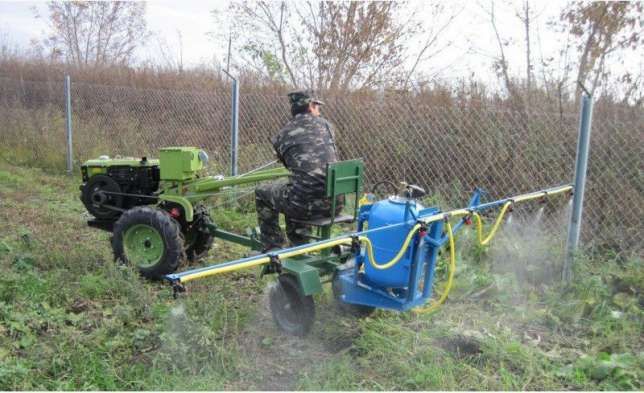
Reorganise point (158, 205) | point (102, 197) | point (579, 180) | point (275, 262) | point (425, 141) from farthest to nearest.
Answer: point (425, 141) < point (102, 197) < point (158, 205) < point (579, 180) < point (275, 262)

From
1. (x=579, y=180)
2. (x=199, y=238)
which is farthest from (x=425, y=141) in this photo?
(x=199, y=238)

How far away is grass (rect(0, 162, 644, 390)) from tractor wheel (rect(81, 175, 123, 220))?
42 cm

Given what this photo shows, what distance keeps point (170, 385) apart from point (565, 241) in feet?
11.5

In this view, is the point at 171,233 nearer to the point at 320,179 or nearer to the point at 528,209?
the point at 320,179

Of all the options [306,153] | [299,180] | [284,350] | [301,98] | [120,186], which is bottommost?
[284,350]

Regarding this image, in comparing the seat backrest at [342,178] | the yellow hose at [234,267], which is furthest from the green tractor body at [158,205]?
the yellow hose at [234,267]

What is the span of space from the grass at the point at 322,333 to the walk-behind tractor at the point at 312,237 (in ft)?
0.79

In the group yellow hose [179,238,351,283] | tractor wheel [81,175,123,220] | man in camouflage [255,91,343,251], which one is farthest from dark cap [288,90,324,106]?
tractor wheel [81,175,123,220]

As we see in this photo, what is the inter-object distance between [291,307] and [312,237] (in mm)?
860

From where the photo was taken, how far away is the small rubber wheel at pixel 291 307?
3.88 meters

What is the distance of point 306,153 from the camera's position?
4.46m

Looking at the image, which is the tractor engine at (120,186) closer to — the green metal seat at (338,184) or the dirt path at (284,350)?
the green metal seat at (338,184)

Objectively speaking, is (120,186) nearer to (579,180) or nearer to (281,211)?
(281,211)

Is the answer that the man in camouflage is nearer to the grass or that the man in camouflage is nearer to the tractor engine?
the grass
